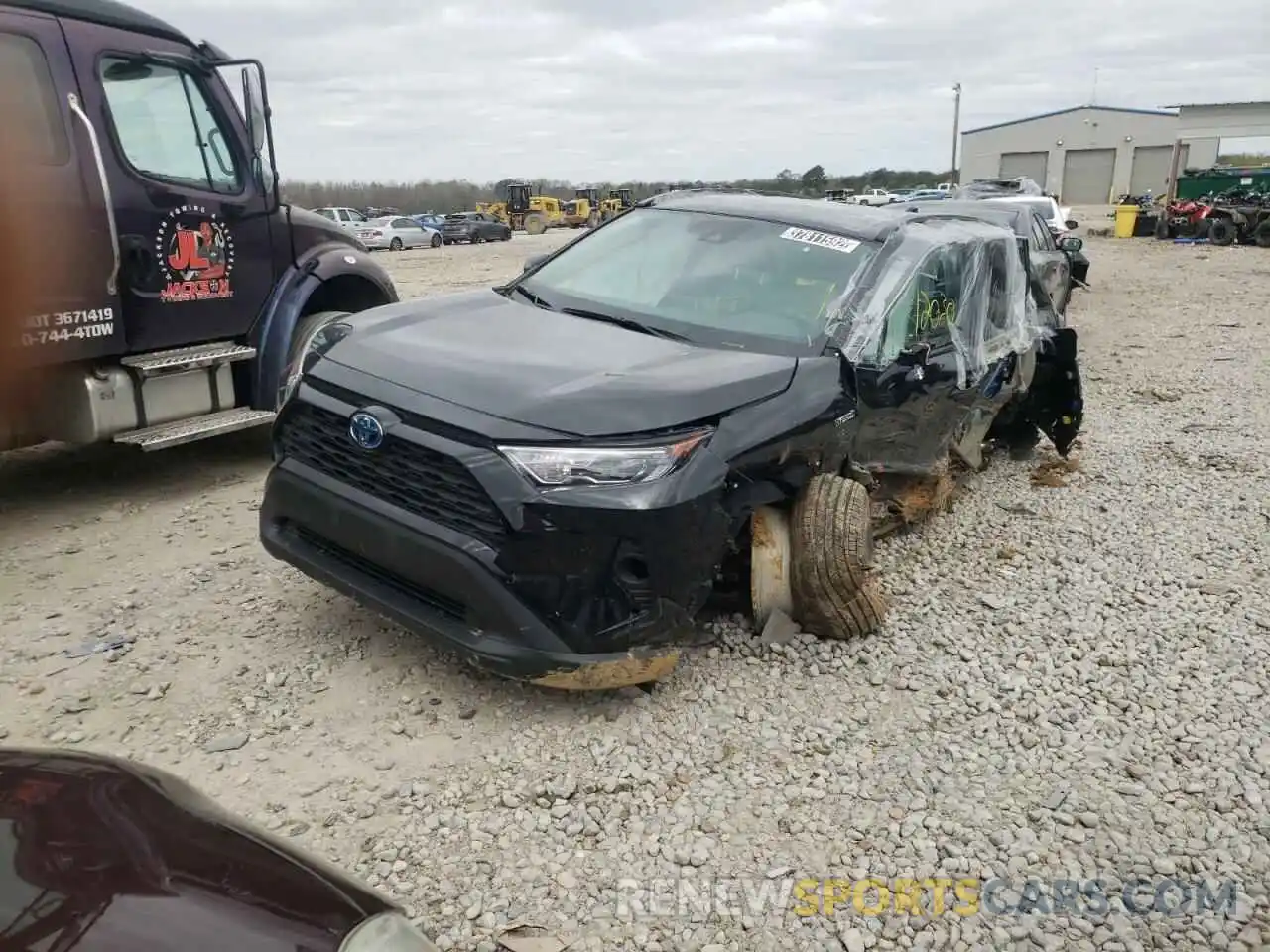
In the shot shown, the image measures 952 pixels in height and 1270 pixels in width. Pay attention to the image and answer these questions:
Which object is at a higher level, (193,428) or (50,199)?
(50,199)

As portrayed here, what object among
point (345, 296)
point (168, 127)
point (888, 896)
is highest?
Result: point (168, 127)

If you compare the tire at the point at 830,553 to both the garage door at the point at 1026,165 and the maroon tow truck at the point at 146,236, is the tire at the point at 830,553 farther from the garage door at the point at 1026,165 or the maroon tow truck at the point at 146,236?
the garage door at the point at 1026,165

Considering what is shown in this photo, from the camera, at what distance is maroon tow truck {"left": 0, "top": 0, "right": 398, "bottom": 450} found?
4656 mm

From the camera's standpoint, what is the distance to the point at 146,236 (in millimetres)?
5070

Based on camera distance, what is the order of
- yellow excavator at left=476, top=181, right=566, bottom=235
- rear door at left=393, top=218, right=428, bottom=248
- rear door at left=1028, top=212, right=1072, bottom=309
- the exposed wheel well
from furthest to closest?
yellow excavator at left=476, top=181, right=566, bottom=235
rear door at left=393, top=218, right=428, bottom=248
rear door at left=1028, top=212, right=1072, bottom=309
the exposed wheel well

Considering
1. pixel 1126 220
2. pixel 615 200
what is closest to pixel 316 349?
pixel 1126 220

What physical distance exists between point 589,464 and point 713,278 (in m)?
1.66

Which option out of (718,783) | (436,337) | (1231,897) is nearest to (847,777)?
(718,783)

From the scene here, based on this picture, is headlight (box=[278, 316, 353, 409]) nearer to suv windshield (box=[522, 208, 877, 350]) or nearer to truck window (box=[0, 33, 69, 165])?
suv windshield (box=[522, 208, 877, 350])

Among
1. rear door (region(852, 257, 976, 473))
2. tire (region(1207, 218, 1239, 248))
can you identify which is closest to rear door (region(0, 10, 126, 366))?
rear door (region(852, 257, 976, 473))

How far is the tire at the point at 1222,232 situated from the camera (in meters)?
27.3

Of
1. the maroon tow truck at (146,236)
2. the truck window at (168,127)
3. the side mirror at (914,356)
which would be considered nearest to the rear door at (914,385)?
the side mirror at (914,356)

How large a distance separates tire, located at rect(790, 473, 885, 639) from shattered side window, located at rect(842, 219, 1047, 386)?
62cm

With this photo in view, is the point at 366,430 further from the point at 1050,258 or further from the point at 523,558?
the point at 1050,258
